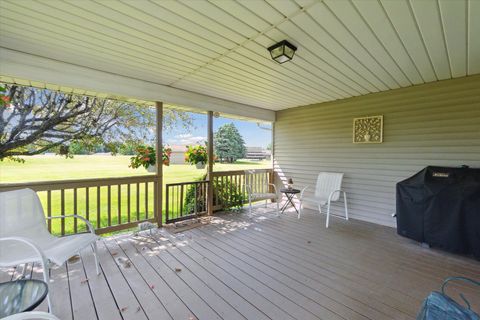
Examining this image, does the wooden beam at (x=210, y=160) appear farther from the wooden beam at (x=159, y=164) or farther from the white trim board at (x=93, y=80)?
the wooden beam at (x=159, y=164)

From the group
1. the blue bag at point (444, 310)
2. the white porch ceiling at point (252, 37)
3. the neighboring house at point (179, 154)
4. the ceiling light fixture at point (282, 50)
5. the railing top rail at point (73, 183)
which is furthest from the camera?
the neighboring house at point (179, 154)

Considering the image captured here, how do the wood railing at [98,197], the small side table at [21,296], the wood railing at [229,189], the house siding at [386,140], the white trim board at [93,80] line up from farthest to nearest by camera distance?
1. the wood railing at [229,189]
2. the house siding at [386,140]
3. the wood railing at [98,197]
4. the white trim board at [93,80]
5. the small side table at [21,296]

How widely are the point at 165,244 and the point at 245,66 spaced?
281 centimetres

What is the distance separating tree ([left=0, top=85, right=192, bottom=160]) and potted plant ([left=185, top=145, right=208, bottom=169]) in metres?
1.62

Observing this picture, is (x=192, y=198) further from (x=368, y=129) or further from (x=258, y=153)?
(x=368, y=129)

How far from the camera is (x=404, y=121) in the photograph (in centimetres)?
383

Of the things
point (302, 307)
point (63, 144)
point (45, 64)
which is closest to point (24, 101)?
point (63, 144)

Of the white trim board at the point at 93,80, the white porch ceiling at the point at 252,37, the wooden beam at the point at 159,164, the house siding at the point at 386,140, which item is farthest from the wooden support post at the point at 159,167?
the house siding at the point at 386,140

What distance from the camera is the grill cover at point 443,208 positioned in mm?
2666

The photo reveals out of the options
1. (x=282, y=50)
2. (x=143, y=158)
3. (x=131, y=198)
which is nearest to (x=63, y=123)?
(x=131, y=198)

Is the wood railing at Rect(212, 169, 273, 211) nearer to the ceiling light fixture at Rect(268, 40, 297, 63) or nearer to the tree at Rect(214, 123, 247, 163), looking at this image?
the tree at Rect(214, 123, 247, 163)

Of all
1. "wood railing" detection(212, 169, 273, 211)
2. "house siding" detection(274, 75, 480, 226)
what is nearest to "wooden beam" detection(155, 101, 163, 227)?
"wood railing" detection(212, 169, 273, 211)

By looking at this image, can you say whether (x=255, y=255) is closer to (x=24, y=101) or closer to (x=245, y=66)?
(x=245, y=66)

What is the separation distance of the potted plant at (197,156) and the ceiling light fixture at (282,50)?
2.49 m
